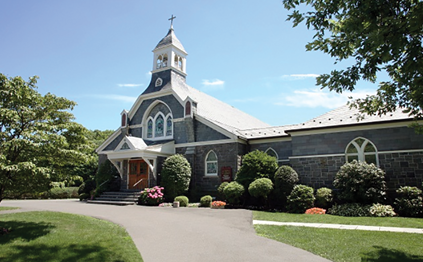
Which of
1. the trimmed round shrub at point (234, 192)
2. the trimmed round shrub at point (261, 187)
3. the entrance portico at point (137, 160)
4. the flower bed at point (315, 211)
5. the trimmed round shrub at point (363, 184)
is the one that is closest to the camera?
the trimmed round shrub at point (363, 184)

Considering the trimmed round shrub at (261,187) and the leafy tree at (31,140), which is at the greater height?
the leafy tree at (31,140)

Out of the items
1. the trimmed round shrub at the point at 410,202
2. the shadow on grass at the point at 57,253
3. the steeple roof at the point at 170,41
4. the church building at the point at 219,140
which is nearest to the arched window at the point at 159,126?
the church building at the point at 219,140

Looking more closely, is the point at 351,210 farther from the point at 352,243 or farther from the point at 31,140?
the point at 31,140

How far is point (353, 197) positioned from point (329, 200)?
1201mm

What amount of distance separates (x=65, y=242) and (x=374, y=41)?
8.51m

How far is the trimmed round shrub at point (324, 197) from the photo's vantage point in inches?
585

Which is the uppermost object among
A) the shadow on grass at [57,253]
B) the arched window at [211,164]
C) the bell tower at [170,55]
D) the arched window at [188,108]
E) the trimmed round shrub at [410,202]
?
the bell tower at [170,55]

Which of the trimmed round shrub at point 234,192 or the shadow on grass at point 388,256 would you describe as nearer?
the shadow on grass at point 388,256

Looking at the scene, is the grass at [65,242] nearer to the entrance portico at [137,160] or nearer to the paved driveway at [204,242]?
the paved driveway at [204,242]

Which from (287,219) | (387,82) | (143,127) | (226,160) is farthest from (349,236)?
(143,127)

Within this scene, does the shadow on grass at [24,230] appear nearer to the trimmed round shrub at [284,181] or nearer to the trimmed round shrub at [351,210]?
the trimmed round shrub at [284,181]

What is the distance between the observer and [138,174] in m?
22.0

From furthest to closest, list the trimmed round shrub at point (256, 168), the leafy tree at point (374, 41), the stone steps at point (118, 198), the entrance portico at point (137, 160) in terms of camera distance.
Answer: the entrance portico at point (137, 160) < the stone steps at point (118, 198) < the trimmed round shrub at point (256, 168) < the leafy tree at point (374, 41)

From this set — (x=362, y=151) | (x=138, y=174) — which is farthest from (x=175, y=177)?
(x=362, y=151)
